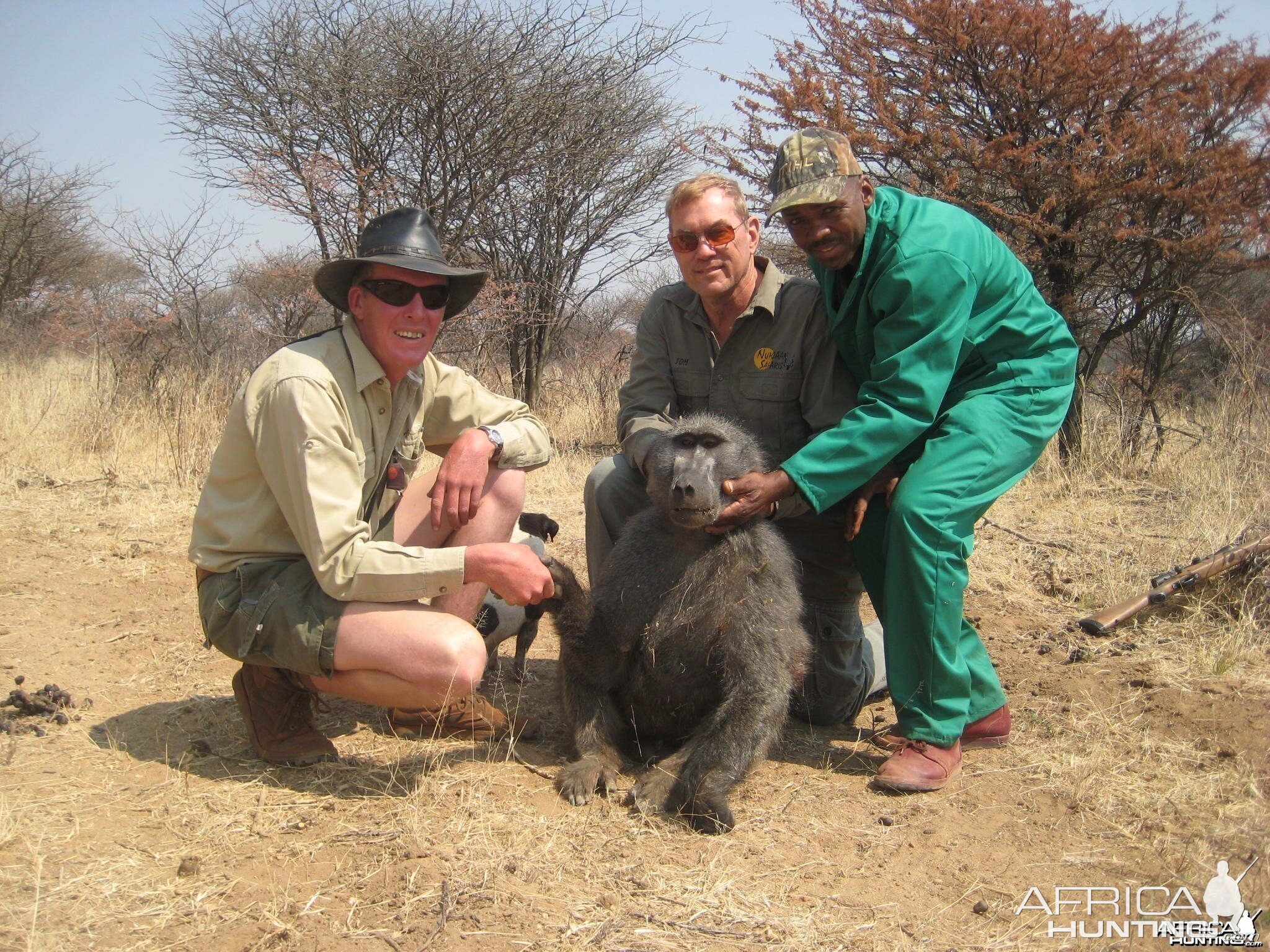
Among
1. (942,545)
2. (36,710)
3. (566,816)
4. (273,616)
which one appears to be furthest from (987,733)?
Answer: (36,710)

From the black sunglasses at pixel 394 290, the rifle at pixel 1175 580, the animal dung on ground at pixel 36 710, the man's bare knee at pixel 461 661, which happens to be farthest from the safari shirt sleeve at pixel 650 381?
the animal dung on ground at pixel 36 710

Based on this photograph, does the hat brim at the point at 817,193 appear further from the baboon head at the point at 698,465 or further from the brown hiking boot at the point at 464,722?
the brown hiking boot at the point at 464,722

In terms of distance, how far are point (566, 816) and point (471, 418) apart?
1436mm

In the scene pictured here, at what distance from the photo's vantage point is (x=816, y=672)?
137 inches

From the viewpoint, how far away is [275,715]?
9.78 ft

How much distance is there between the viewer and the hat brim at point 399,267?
2861mm

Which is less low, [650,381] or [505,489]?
[650,381]

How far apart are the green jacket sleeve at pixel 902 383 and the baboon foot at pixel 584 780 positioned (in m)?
1.03

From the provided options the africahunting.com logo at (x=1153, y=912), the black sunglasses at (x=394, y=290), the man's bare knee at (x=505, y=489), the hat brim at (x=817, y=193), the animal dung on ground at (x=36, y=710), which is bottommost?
the africahunting.com logo at (x=1153, y=912)

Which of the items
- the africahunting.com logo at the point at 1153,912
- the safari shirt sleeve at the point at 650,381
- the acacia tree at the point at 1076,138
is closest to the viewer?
the africahunting.com logo at the point at 1153,912

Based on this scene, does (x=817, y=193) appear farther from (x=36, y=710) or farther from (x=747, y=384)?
(x=36, y=710)

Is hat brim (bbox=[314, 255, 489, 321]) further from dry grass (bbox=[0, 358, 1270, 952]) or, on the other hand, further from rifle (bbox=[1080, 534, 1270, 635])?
rifle (bbox=[1080, 534, 1270, 635])

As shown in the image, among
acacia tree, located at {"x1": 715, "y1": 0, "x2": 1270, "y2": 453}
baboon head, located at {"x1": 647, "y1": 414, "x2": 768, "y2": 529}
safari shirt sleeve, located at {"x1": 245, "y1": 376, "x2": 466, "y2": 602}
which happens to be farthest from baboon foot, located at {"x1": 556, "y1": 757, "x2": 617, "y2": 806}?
acacia tree, located at {"x1": 715, "y1": 0, "x2": 1270, "y2": 453}

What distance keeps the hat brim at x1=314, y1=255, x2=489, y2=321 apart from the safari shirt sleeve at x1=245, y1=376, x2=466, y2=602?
1.40 ft
